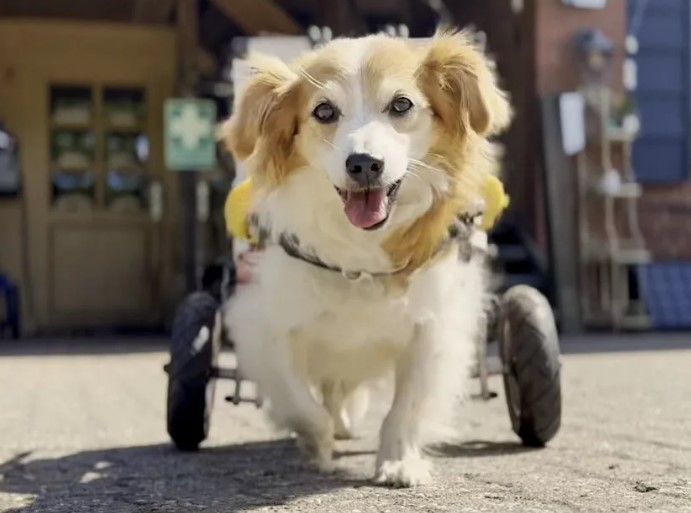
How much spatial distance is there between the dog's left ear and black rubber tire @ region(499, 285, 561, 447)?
656 mm

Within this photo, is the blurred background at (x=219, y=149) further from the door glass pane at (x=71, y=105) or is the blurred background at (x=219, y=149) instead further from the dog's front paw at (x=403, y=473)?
the dog's front paw at (x=403, y=473)

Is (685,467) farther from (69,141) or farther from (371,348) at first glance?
(69,141)

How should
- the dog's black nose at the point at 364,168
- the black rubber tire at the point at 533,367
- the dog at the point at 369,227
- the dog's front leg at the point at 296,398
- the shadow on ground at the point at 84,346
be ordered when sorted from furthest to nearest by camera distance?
the shadow on ground at the point at 84,346 < the black rubber tire at the point at 533,367 < the dog's front leg at the point at 296,398 < the dog at the point at 369,227 < the dog's black nose at the point at 364,168

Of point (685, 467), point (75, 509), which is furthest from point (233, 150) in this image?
point (685, 467)

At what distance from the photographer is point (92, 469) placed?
10.7ft

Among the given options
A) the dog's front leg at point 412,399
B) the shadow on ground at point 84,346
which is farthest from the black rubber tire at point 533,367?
the shadow on ground at point 84,346

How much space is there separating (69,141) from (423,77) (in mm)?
7680

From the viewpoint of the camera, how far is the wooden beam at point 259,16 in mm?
8941

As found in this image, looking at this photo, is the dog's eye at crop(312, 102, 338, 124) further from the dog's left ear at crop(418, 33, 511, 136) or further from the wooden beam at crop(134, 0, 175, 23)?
the wooden beam at crop(134, 0, 175, 23)

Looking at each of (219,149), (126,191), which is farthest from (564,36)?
(126,191)

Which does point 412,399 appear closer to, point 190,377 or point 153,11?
point 190,377

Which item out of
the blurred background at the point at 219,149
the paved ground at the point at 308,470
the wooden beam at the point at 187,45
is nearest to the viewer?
the paved ground at the point at 308,470

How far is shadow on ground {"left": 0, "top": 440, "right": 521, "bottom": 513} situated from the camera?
2666 mm

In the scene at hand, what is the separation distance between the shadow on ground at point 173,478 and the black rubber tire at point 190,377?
0.27 ft
